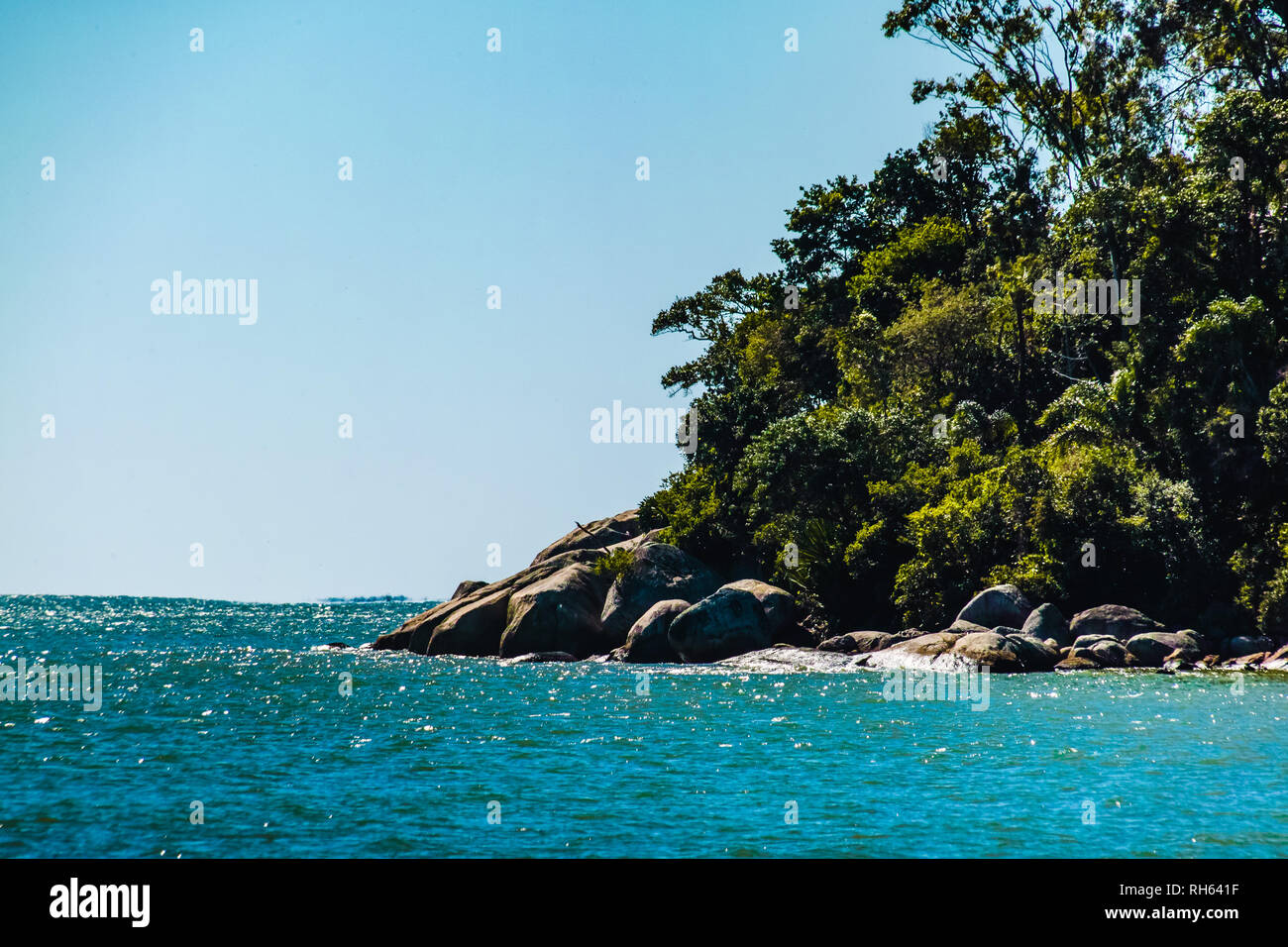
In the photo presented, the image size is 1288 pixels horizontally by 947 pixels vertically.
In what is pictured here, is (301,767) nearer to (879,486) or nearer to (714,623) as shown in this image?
(714,623)

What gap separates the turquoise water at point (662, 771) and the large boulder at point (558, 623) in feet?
37.1

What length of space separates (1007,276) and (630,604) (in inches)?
870

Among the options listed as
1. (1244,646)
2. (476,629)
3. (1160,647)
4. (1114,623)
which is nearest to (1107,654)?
(1160,647)

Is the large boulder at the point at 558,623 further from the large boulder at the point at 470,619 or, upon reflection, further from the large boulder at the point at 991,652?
the large boulder at the point at 991,652

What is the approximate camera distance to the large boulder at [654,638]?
3988cm

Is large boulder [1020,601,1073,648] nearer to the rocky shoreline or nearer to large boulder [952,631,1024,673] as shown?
the rocky shoreline

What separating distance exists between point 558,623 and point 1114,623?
64.7ft

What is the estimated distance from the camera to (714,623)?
127 ft

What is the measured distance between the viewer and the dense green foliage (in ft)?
115

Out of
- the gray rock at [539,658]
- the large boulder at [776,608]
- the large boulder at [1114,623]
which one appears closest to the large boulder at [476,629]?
the gray rock at [539,658]

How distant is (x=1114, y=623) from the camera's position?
110 ft

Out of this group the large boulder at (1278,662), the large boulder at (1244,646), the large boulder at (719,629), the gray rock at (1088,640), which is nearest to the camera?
the large boulder at (1278,662)

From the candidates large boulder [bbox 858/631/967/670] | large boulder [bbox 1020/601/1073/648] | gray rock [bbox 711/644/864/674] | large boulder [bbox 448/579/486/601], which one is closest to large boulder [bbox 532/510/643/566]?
large boulder [bbox 448/579/486/601]

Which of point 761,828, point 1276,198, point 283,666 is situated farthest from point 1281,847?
point 283,666
